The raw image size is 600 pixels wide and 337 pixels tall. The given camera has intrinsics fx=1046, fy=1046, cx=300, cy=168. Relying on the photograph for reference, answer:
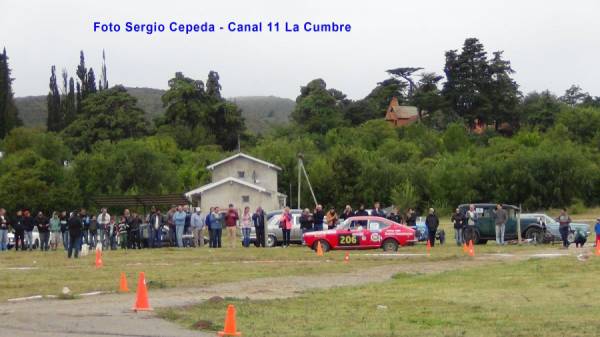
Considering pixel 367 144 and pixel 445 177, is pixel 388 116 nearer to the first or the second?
pixel 367 144

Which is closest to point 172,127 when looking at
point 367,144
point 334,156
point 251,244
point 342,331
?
point 367,144

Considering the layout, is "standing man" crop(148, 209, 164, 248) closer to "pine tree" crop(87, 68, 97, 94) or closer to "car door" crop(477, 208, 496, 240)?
"car door" crop(477, 208, 496, 240)

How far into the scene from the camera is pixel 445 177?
95.5 metres

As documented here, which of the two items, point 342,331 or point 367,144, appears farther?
point 367,144

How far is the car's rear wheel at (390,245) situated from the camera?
124ft

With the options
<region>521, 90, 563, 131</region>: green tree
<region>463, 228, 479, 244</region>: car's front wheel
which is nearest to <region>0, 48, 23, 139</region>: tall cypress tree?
<region>521, 90, 563, 131</region>: green tree

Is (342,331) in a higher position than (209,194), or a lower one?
lower

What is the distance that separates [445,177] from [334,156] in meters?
10.3

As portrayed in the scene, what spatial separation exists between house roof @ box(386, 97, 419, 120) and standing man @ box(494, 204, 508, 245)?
10179 cm

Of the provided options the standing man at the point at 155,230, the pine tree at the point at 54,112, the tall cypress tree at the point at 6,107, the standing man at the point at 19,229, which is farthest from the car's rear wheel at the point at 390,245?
the pine tree at the point at 54,112

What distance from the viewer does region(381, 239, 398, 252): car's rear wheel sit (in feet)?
124

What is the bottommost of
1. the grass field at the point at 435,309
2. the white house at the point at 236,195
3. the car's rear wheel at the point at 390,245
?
the grass field at the point at 435,309

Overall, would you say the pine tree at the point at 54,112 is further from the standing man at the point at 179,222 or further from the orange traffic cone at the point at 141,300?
the orange traffic cone at the point at 141,300

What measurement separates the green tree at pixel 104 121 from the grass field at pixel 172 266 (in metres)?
85.5
